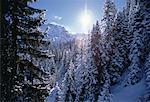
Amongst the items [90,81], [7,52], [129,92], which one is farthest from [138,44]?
[7,52]

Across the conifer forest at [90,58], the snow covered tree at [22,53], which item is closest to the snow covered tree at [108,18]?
the conifer forest at [90,58]

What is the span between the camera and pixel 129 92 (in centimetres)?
5903

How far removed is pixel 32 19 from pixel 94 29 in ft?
172

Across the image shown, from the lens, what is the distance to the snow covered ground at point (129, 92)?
184ft

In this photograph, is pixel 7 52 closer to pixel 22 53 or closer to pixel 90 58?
pixel 22 53

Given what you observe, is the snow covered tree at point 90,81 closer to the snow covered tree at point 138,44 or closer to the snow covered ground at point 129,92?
the snow covered ground at point 129,92

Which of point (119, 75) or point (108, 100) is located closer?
point (108, 100)

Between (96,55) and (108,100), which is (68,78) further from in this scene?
(108,100)

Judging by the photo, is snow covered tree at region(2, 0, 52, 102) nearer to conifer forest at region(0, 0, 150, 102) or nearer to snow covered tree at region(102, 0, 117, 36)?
conifer forest at region(0, 0, 150, 102)

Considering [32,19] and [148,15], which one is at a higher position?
[148,15]

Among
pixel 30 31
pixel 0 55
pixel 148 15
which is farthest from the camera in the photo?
pixel 148 15

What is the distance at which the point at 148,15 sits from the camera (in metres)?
53.0

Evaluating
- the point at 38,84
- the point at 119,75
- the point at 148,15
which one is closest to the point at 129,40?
the point at 119,75

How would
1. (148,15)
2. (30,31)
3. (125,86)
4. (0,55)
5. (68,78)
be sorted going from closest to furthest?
(0,55)
(30,31)
(148,15)
(125,86)
(68,78)
